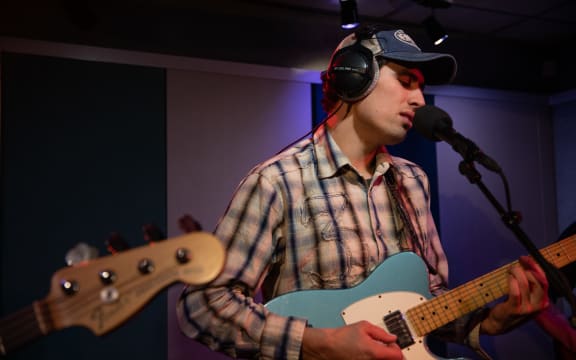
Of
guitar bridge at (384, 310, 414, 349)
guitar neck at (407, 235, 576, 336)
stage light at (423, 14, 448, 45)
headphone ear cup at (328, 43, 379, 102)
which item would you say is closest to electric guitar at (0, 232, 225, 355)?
guitar bridge at (384, 310, 414, 349)

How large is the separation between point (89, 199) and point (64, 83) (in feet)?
2.29

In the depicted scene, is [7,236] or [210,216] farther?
[210,216]

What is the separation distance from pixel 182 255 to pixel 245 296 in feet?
1.89

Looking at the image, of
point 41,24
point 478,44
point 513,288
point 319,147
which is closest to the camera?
point 513,288

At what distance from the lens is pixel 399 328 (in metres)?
1.84

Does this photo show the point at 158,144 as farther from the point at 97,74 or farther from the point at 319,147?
the point at 319,147

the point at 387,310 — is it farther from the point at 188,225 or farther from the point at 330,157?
the point at 188,225

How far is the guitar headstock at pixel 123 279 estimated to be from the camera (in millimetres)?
1364

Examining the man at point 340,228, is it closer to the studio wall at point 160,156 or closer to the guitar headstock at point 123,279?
the guitar headstock at point 123,279

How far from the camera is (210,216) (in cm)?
353

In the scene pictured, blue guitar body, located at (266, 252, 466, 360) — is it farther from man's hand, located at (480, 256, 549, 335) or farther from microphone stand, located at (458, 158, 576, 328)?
microphone stand, located at (458, 158, 576, 328)

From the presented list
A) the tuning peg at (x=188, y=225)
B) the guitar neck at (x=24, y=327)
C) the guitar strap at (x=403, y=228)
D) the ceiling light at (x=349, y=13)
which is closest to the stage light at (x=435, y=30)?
the ceiling light at (x=349, y=13)

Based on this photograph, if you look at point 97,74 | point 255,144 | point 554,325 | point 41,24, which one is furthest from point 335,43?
point 554,325

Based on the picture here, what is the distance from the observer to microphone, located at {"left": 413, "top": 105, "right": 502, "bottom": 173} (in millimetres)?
1584
